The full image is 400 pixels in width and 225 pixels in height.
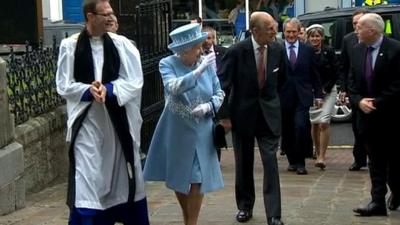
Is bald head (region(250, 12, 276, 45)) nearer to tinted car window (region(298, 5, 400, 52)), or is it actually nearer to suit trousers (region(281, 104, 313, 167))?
suit trousers (region(281, 104, 313, 167))

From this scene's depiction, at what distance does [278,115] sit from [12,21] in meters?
3.95

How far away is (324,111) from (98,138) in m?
5.80

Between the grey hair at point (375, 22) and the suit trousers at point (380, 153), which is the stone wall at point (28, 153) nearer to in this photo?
the suit trousers at point (380, 153)

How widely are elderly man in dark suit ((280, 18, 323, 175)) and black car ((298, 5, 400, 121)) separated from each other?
420cm

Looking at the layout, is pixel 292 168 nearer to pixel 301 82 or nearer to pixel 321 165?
pixel 321 165

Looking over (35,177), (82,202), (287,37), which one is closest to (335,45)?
(287,37)

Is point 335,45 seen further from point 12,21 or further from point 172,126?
point 172,126

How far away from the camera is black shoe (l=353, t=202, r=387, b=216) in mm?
7562

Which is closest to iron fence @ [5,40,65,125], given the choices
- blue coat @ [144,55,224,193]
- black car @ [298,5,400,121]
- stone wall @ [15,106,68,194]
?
stone wall @ [15,106,68,194]

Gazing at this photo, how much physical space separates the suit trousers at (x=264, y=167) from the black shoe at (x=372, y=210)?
2.69 ft

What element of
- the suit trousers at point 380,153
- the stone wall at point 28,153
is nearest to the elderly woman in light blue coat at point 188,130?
the stone wall at point 28,153

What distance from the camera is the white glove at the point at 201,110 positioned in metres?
6.50

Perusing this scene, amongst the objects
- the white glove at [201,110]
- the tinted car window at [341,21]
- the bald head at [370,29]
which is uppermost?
the bald head at [370,29]

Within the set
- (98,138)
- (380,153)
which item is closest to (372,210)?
(380,153)
